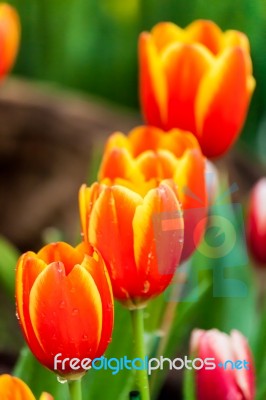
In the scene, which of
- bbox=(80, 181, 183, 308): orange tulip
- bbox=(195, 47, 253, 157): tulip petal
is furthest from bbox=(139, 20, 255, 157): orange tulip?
bbox=(80, 181, 183, 308): orange tulip

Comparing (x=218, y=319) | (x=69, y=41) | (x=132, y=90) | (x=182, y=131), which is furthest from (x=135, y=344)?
(x=69, y=41)

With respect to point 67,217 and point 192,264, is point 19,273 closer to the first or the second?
point 192,264

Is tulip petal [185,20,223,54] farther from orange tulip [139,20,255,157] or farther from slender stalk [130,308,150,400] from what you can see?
slender stalk [130,308,150,400]

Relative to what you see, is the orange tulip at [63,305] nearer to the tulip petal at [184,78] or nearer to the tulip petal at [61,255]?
the tulip petal at [61,255]

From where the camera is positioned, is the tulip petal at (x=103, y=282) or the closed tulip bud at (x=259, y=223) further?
the closed tulip bud at (x=259, y=223)

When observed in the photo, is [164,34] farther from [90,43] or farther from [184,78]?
[90,43]

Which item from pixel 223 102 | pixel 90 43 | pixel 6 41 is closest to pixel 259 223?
pixel 223 102

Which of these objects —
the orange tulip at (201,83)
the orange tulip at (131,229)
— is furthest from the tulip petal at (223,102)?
the orange tulip at (131,229)
